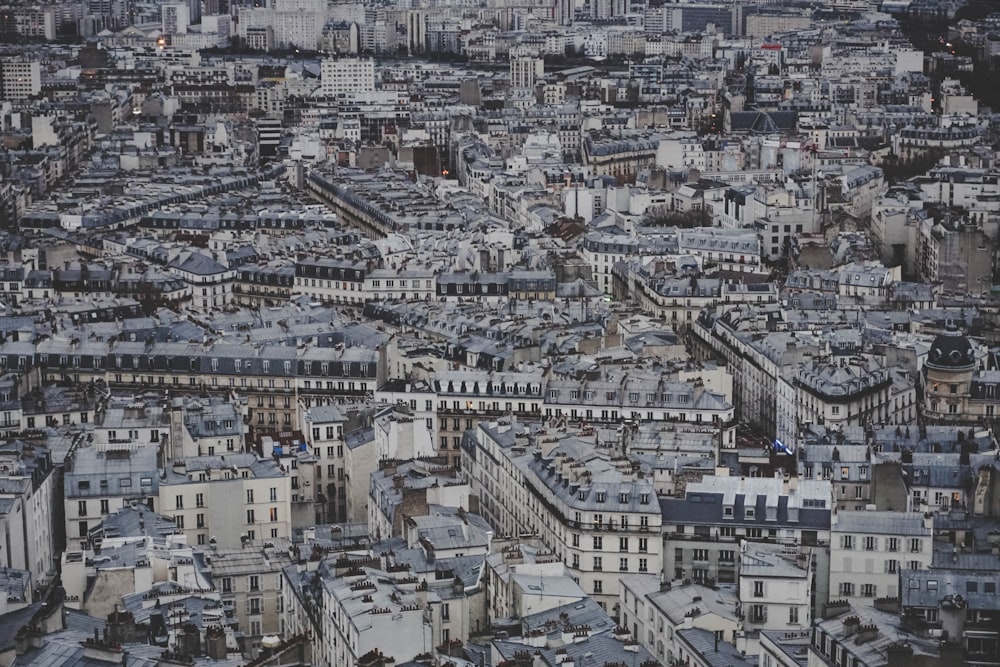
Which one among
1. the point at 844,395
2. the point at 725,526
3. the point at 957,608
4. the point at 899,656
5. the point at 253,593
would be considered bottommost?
the point at 253,593

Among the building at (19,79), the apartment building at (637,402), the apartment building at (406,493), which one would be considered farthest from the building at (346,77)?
the apartment building at (406,493)

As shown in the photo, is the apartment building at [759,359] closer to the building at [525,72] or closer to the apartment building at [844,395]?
the apartment building at [844,395]

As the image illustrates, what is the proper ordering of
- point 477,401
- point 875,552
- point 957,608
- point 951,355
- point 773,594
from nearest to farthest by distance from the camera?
point 957,608 < point 773,594 < point 875,552 < point 477,401 < point 951,355

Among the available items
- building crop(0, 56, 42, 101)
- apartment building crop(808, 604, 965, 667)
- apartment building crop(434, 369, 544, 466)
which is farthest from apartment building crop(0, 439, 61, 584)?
building crop(0, 56, 42, 101)

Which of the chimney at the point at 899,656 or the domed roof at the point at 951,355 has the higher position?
the domed roof at the point at 951,355

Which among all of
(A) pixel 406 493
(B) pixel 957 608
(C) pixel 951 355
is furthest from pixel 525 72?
(B) pixel 957 608

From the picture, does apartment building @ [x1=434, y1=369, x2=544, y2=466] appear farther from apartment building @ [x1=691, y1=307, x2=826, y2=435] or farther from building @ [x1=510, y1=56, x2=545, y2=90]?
building @ [x1=510, y1=56, x2=545, y2=90]

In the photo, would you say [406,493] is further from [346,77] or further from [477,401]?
[346,77]
